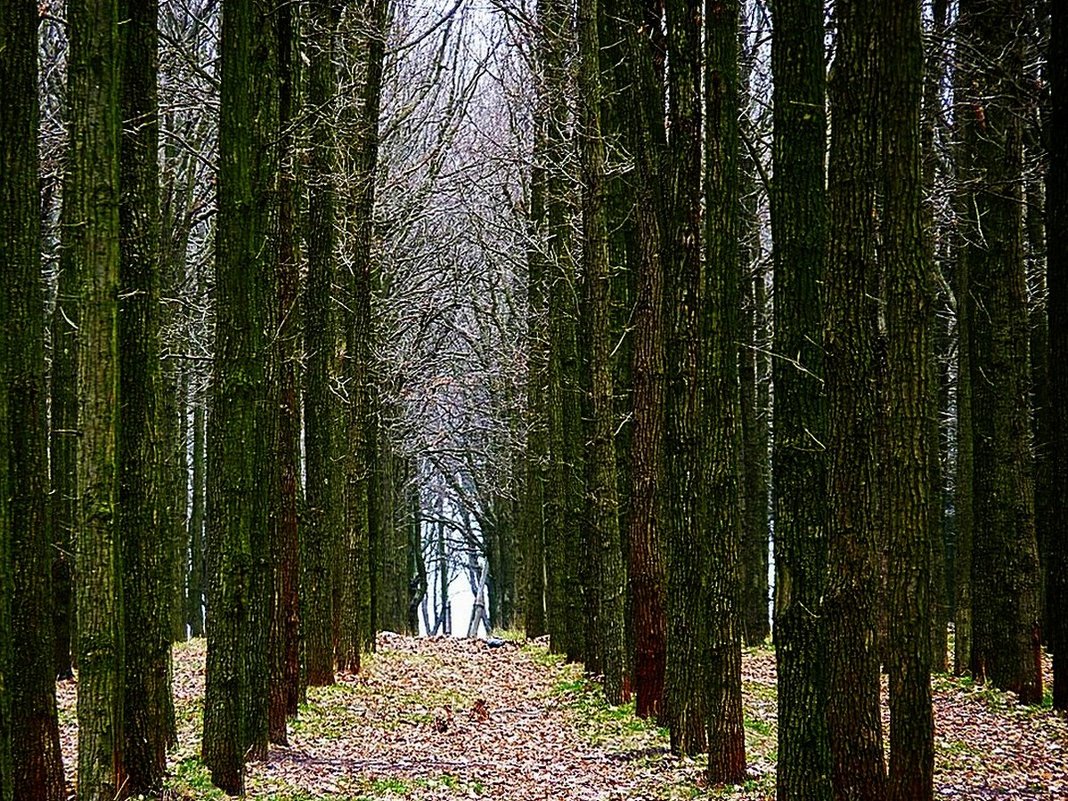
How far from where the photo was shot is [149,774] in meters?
8.23

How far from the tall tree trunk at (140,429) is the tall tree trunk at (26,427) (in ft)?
2.10

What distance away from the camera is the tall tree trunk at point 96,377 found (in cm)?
625

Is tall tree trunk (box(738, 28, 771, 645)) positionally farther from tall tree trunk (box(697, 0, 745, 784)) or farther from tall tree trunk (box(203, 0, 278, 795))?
tall tree trunk (box(203, 0, 278, 795))

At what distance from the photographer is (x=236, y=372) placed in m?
8.64

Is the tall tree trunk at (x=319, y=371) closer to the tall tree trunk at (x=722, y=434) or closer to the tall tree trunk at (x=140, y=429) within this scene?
the tall tree trunk at (x=140, y=429)

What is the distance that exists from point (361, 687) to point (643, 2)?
34.9ft

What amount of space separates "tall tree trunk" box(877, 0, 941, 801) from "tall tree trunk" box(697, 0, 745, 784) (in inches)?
62.0

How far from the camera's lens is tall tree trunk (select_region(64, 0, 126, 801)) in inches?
246

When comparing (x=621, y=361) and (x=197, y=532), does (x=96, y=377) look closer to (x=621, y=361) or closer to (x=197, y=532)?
(x=621, y=361)

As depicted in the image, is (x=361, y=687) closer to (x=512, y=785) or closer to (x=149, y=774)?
(x=512, y=785)

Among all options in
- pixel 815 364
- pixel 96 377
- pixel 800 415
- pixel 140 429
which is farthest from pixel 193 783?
pixel 815 364

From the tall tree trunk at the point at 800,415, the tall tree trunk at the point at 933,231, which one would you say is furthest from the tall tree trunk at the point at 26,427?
the tall tree trunk at the point at 933,231

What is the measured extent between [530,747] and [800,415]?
260 inches

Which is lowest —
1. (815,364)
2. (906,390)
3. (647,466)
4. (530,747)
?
(530,747)
